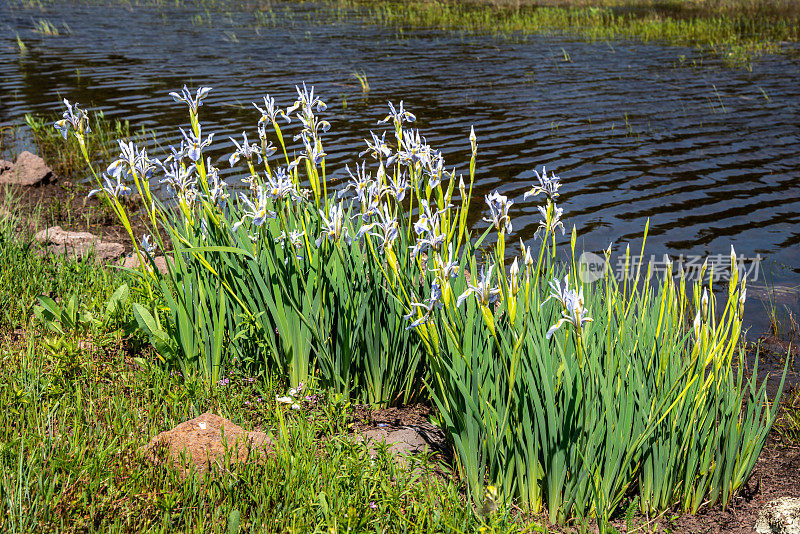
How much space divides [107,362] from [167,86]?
35.2 feet

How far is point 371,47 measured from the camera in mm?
18609

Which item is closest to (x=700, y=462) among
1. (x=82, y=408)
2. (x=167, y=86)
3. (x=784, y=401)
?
(x=784, y=401)

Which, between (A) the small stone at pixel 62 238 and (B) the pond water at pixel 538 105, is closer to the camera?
(A) the small stone at pixel 62 238

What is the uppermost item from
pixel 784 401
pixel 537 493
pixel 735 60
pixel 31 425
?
pixel 735 60

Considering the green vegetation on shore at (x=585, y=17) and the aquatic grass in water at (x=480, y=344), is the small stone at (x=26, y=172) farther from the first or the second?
the green vegetation on shore at (x=585, y=17)

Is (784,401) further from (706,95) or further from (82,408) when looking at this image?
(706,95)

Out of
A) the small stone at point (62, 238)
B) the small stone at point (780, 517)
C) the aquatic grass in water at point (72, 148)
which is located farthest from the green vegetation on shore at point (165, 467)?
the aquatic grass in water at point (72, 148)

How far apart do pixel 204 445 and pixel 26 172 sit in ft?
19.7

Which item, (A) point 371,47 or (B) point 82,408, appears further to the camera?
(A) point 371,47

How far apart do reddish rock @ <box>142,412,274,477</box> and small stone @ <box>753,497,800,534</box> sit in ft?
6.70

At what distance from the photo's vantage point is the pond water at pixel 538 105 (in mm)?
7176

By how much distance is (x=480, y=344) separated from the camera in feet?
8.92

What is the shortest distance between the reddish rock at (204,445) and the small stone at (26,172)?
5524 millimetres

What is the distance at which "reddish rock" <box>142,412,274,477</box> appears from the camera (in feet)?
9.14
